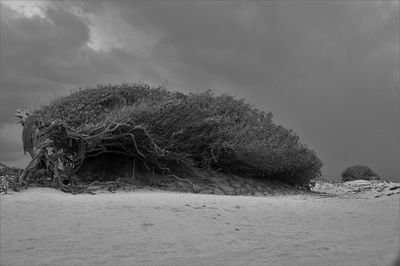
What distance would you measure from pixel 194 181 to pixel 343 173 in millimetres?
18222

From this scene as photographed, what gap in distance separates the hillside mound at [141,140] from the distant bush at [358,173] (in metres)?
13.4

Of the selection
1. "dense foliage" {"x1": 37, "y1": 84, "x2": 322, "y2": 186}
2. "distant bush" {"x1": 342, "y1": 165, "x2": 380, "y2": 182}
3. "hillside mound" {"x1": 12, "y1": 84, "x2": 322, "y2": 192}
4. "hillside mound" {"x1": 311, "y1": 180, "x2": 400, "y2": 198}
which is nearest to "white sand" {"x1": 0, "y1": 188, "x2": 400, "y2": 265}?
"hillside mound" {"x1": 311, "y1": 180, "x2": 400, "y2": 198}

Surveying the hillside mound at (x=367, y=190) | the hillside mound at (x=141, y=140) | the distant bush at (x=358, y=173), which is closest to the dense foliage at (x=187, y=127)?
the hillside mound at (x=141, y=140)

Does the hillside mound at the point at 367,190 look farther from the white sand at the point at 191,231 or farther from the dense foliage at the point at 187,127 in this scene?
the white sand at the point at 191,231

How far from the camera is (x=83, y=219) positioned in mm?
8250

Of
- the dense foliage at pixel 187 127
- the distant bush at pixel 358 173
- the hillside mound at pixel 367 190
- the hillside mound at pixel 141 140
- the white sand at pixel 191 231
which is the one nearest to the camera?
the white sand at pixel 191 231

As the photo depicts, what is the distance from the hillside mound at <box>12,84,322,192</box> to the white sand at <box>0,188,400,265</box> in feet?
11.3

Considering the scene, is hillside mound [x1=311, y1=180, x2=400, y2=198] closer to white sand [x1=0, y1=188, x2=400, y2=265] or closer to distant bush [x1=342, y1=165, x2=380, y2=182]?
white sand [x1=0, y1=188, x2=400, y2=265]

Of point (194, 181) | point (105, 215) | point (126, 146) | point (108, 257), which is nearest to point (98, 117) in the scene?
point (126, 146)

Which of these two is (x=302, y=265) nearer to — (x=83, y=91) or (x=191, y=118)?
(x=191, y=118)

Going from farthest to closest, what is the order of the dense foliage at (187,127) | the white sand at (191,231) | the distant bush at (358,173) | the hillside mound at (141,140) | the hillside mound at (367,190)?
the distant bush at (358,173) → the dense foliage at (187,127) → the hillside mound at (141,140) → the hillside mound at (367,190) → the white sand at (191,231)

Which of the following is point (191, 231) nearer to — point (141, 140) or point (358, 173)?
point (141, 140)

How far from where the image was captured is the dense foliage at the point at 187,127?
1438 centimetres

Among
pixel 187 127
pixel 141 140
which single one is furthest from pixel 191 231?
pixel 187 127
